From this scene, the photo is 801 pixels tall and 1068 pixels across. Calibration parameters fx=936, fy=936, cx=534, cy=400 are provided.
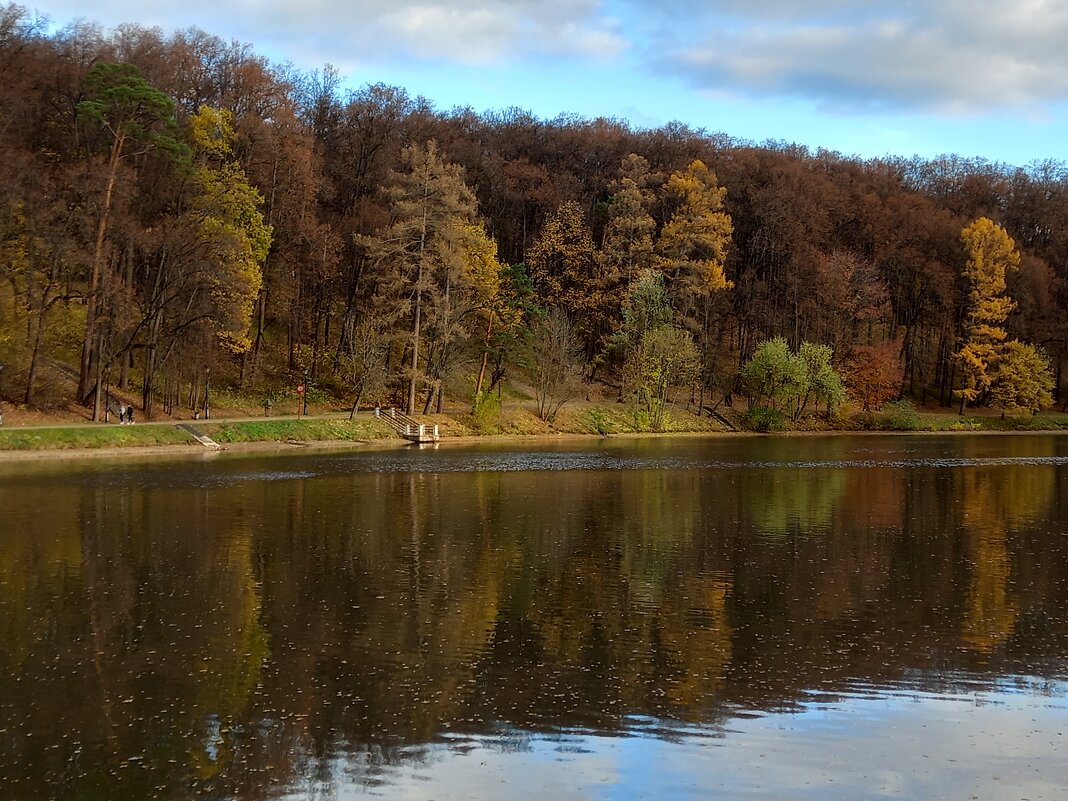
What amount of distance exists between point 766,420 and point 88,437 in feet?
152

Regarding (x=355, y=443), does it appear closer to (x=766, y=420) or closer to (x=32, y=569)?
(x=766, y=420)

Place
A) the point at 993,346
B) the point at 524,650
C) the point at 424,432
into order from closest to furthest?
the point at 524,650 < the point at 424,432 < the point at 993,346

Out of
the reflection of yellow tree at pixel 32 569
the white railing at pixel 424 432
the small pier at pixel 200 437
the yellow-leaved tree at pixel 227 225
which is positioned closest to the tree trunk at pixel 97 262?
the small pier at pixel 200 437

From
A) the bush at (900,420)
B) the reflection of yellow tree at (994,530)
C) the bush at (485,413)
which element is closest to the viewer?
the reflection of yellow tree at (994,530)

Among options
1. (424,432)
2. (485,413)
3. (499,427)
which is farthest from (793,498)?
(499,427)

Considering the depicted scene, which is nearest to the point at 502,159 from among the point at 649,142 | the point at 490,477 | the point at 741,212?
the point at 649,142

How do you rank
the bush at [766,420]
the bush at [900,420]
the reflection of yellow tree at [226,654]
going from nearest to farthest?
the reflection of yellow tree at [226,654]
the bush at [766,420]
the bush at [900,420]

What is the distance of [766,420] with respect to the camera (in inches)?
2724

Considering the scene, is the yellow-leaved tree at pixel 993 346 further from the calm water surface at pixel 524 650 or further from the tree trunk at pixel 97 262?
the tree trunk at pixel 97 262

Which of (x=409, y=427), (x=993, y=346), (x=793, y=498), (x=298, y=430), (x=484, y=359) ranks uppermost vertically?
(x=993, y=346)

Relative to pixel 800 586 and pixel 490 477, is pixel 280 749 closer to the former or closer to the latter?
pixel 800 586

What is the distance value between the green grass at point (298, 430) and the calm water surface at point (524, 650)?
18.2 metres

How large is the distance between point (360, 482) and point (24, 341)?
22373 mm

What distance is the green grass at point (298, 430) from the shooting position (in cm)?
4675
